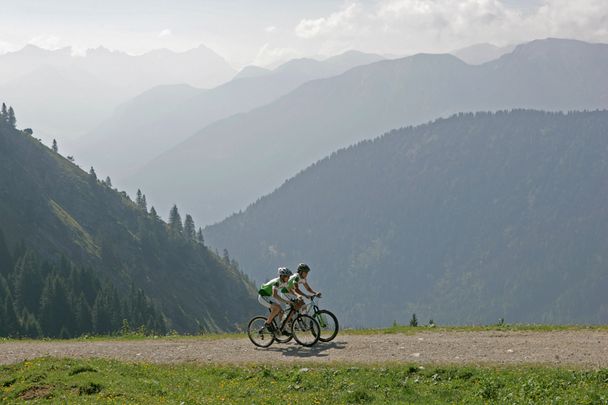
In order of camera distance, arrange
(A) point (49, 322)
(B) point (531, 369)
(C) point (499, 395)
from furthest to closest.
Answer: (A) point (49, 322) → (B) point (531, 369) → (C) point (499, 395)

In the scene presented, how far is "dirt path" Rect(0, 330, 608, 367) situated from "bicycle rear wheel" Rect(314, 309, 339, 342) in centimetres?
41

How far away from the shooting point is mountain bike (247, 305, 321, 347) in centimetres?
2620

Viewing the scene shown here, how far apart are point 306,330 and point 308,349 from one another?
3.55ft

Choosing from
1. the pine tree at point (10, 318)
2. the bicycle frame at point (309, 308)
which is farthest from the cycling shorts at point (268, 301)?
the pine tree at point (10, 318)

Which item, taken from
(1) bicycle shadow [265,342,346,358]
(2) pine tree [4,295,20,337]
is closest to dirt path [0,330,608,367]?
(1) bicycle shadow [265,342,346,358]

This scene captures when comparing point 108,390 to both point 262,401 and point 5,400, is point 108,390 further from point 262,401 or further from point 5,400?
point 262,401

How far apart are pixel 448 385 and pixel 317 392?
12.6 ft

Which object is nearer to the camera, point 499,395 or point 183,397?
point 499,395

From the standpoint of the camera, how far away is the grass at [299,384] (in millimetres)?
17203

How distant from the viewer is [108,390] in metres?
18.9

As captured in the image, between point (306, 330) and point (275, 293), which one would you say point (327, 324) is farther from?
point (275, 293)

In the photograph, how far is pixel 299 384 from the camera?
63.8ft

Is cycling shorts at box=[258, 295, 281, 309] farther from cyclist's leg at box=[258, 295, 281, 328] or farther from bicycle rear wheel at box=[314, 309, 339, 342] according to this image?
bicycle rear wheel at box=[314, 309, 339, 342]

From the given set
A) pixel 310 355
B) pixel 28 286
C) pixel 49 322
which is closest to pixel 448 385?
pixel 310 355
